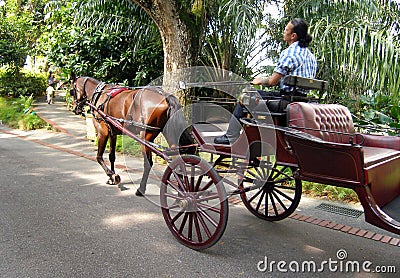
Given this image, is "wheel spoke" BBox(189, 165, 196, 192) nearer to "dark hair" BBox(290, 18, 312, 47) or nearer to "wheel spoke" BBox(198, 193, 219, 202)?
"wheel spoke" BBox(198, 193, 219, 202)

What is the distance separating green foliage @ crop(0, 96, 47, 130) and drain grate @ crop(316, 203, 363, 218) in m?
10.5

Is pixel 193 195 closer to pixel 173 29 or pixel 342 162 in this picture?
pixel 342 162

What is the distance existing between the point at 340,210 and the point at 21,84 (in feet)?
57.9

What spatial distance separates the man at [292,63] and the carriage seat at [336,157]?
39 cm

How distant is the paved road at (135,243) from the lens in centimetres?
300

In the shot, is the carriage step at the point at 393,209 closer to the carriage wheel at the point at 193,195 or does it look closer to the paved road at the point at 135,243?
the paved road at the point at 135,243

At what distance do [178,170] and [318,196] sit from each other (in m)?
2.70

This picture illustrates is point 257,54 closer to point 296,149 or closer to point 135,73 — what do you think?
point 135,73

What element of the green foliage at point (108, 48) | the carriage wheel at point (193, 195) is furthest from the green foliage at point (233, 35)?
the carriage wheel at point (193, 195)

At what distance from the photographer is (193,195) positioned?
3355 millimetres

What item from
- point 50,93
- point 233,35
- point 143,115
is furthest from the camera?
point 50,93

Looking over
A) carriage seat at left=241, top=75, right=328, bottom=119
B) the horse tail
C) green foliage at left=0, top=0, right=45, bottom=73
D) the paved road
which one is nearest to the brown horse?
the horse tail

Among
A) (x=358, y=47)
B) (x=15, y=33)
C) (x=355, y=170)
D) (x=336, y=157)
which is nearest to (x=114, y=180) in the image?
(x=336, y=157)

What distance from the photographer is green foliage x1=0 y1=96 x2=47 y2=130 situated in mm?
12078
